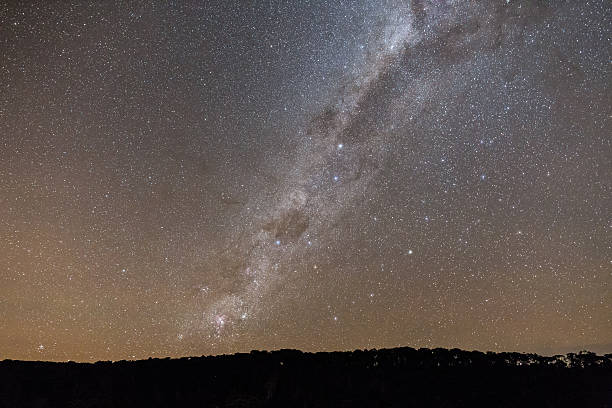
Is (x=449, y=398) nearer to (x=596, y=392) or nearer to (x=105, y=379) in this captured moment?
(x=596, y=392)

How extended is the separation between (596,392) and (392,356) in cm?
369

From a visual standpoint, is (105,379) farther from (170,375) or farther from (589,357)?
(589,357)

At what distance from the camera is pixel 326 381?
8.73 metres

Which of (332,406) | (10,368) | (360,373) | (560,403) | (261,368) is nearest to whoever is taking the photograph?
(560,403)

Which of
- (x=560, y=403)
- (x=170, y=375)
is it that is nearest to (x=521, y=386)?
(x=560, y=403)

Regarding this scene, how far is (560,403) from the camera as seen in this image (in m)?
7.40

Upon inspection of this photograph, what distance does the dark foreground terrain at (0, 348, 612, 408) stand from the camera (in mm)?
7801

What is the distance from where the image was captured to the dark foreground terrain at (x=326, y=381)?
7.80 metres

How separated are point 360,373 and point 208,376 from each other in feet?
10.4

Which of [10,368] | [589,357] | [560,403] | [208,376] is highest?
[10,368]

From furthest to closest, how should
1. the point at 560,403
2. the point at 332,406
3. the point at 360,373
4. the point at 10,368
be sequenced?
the point at 10,368 → the point at 360,373 → the point at 332,406 → the point at 560,403

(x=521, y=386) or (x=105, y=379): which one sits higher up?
(x=105, y=379)

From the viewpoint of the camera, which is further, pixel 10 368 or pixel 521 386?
pixel 10 368

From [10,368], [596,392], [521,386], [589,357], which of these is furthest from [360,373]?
[10,368]
